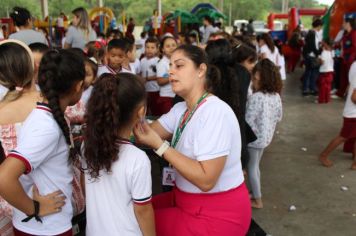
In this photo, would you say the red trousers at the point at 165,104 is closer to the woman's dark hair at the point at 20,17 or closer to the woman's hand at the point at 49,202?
the woman's dark hair at the point at 20,17

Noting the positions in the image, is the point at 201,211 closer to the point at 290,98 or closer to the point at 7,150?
the point at 7,150

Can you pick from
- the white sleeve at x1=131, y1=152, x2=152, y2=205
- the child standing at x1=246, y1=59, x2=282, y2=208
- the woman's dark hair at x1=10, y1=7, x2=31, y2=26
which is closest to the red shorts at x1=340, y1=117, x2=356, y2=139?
the child standing at x1=246, y1=59, x2=282, y2=208

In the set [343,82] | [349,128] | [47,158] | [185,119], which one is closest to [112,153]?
[47,158]

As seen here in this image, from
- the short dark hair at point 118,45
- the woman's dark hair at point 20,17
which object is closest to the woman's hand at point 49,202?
the short dark hair at point 118,45

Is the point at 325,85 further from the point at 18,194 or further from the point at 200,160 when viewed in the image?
the point at 18,194

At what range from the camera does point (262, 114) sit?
3.09 meters

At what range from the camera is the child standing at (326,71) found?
745 centimetres

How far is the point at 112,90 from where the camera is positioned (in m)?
1.32

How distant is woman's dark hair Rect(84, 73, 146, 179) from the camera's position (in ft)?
4.33

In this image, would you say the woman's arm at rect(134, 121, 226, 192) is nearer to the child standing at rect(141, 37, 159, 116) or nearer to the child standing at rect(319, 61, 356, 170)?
the child standing at rect(319, 61, 356, 170)

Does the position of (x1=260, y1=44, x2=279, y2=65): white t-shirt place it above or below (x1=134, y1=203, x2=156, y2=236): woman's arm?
above

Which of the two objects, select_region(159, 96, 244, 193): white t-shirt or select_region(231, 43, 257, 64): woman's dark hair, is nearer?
select_region(159, 96, 244, 193): white t-shirt

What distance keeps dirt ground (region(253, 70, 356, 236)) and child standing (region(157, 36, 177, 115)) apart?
144 cm

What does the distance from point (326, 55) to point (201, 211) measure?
22.3 feet
